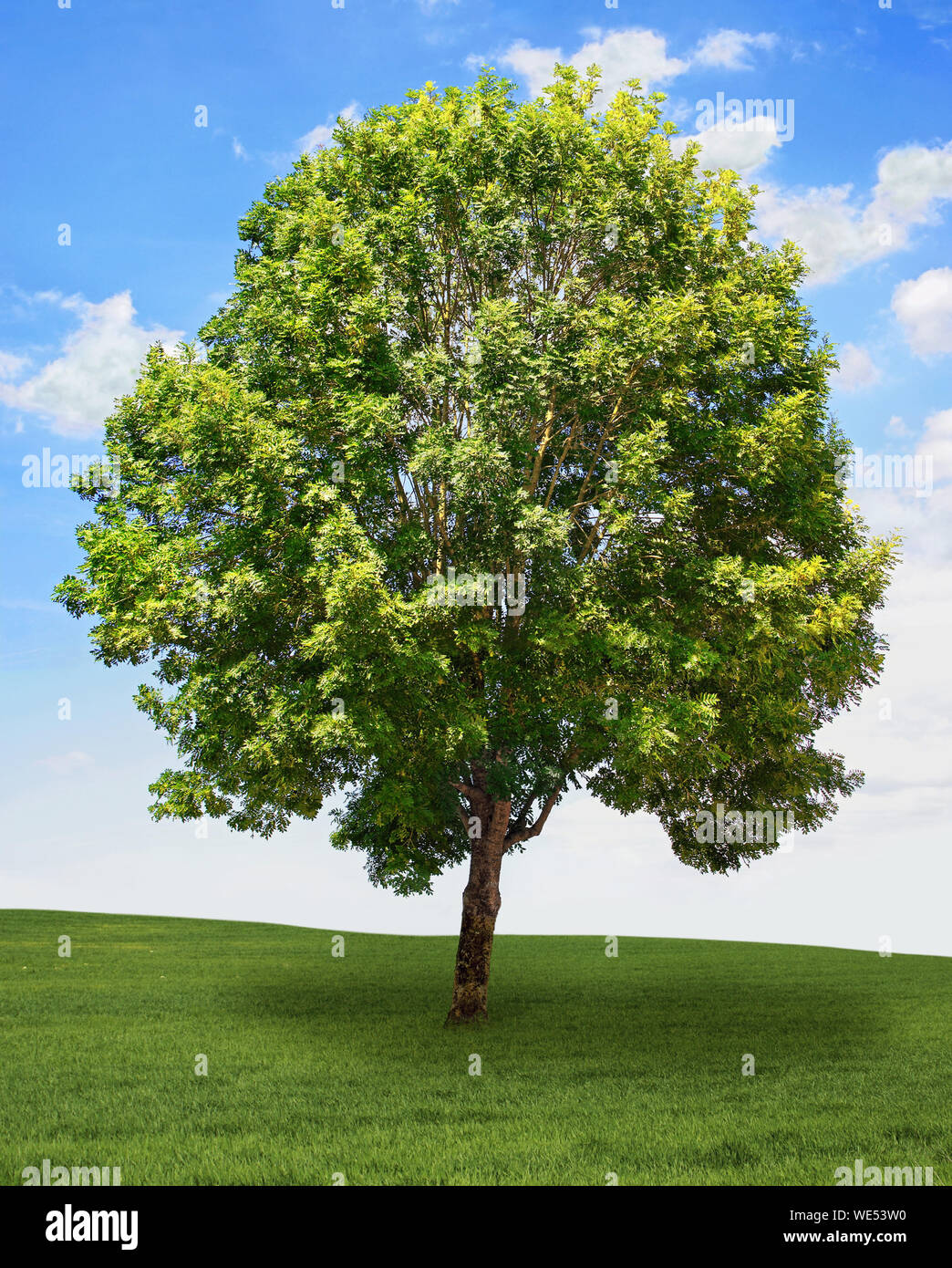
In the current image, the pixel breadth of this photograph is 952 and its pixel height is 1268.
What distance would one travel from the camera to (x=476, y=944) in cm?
2172

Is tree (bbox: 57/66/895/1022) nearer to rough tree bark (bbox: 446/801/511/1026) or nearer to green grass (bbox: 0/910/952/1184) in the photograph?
rough tree bark (bbox: 446/801/511/1026)

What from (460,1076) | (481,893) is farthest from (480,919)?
(460,1076)

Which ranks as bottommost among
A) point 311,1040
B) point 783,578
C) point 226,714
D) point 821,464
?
point 311,1040

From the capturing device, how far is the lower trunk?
21.8 m

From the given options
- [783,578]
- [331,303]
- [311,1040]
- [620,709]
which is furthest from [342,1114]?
[331,303]

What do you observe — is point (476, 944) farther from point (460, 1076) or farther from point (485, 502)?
point (485, 502)

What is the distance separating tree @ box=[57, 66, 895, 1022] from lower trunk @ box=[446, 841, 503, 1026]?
7 cm

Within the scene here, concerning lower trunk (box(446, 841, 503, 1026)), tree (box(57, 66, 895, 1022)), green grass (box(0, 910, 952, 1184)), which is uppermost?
tree (box(57, 66, 895, 1022))

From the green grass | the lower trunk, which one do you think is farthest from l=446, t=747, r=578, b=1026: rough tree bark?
the green grass

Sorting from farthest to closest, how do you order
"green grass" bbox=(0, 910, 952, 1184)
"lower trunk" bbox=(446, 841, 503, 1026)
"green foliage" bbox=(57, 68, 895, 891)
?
"lower trunk" bbox=(446, 841, 503, 1026) → "green foliage" bbox=(57, 68, 895, 891) → "green grass" bbox=(0, 910, 952, 1184)

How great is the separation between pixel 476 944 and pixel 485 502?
10352mm
